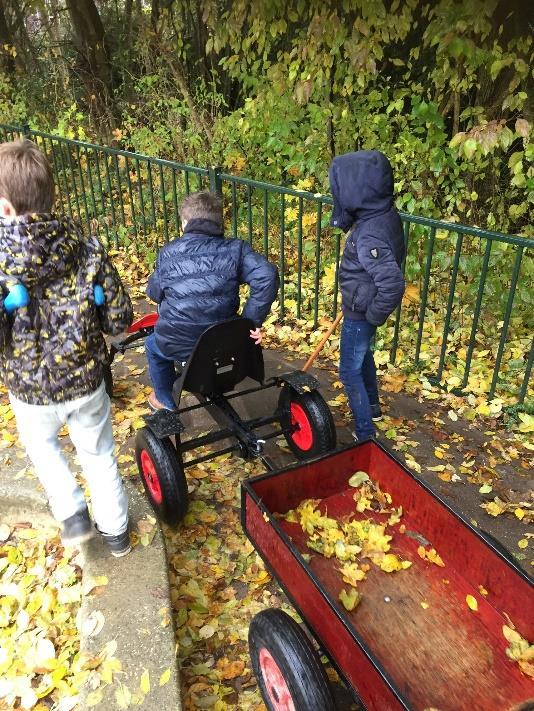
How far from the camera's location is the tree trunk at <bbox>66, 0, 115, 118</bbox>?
10000mm

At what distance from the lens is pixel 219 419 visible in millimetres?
3080

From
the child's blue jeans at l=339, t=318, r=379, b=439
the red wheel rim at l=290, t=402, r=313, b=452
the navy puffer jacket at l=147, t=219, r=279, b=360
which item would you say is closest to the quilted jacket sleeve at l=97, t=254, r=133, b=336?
the navy puffer jacket at l=147, t=219, r=279, b=360

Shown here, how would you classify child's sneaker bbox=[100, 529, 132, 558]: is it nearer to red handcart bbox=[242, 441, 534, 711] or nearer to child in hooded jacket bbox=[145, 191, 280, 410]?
red handcart bbox=[242, 441, 534, 711]

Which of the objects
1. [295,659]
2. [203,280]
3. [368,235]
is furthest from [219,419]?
[295,659]

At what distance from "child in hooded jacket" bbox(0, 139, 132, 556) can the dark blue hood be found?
1.32 meters

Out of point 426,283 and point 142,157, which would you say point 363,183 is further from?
point 142,157

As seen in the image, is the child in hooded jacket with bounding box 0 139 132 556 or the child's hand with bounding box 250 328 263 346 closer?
the child in hooded jacket with bounding box 0 139 132 556

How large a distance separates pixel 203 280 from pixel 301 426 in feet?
3.25

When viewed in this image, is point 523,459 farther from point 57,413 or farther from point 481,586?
point 57,413

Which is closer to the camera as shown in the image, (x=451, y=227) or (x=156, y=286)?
(x=156, y=286)

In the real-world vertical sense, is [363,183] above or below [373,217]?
above

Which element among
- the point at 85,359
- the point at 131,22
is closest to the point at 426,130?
the point at 85,359

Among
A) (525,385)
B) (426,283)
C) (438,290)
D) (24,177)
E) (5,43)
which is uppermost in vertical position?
(5,43)

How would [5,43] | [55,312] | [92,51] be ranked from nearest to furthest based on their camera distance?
1. [55,312]
2. [92,51]
3. [5,43]
